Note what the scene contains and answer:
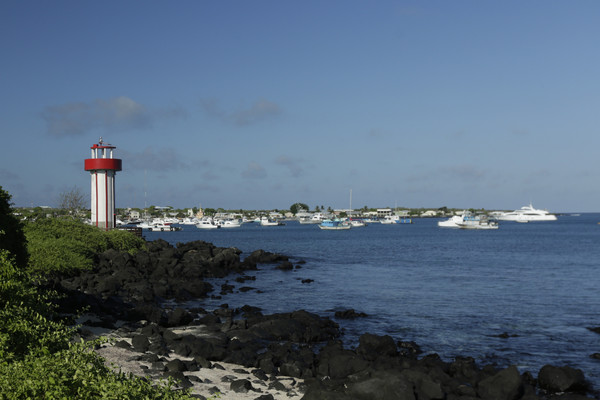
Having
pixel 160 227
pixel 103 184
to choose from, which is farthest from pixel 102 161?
pixel 160 227

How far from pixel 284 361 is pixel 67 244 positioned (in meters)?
23.7

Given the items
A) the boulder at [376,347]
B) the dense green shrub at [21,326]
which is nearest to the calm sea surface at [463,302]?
the boulder at [376,347]

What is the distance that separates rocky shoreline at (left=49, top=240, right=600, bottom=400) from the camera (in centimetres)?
1473

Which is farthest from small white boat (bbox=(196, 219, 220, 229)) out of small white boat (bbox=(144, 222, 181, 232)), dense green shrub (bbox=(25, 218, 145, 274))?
dense green shrub (bbox=(25, 218, 145, 274))

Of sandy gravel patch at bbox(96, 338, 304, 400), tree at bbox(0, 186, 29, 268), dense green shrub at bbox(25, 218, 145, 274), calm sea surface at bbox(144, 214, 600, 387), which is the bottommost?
calm sea surface at bbox(144, 214, 600, 387)

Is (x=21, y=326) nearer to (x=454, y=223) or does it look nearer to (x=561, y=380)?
(x=561, y=380)

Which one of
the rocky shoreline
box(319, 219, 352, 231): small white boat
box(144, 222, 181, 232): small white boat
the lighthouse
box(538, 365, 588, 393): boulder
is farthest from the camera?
box(319, 219, 352, 231): small white boat

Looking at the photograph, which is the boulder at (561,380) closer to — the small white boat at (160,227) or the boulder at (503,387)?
the boulder at (503,387)

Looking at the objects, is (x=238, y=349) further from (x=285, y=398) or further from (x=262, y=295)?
(x=262, y=295)

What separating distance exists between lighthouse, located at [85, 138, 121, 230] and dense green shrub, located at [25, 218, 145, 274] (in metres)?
2.85

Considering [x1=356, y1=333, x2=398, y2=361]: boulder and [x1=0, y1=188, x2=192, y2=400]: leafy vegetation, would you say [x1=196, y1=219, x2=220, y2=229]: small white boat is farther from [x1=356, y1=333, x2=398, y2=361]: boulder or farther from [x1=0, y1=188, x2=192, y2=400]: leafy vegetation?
[x1=356, y1=333, x2=398, y2=361]: boulder

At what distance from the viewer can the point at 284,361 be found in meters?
18.3

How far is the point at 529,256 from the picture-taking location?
69062 mm

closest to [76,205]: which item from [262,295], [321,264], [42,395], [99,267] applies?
[321,264]
